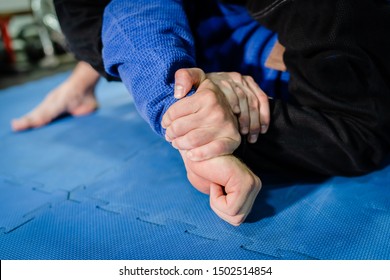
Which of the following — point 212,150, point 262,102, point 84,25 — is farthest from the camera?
→ point 84,25

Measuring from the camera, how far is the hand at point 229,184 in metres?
0.47

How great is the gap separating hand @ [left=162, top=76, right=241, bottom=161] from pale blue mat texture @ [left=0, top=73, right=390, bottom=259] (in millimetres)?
138

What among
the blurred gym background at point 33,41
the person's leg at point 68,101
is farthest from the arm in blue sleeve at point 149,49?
the blurred gym background at point 33,41

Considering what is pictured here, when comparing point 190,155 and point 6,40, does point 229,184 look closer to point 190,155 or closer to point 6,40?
point 190,155

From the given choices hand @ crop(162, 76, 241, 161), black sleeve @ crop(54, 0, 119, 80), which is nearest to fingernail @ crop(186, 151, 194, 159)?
hand @ crop(162, 76, 241, 161)

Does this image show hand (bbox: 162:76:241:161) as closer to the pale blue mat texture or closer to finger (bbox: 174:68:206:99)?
finger (bbox: 174:68:206:99)

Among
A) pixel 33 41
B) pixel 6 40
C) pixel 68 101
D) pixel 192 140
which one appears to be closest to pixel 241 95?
pixel 192 140

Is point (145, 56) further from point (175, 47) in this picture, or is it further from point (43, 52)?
point (43, 52)

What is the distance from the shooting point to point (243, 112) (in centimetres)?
54

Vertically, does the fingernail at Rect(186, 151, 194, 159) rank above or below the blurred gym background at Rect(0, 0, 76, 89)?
above

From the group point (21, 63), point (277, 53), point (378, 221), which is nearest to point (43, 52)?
point (21, 63)

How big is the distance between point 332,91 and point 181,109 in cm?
29

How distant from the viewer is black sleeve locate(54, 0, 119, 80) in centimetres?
73

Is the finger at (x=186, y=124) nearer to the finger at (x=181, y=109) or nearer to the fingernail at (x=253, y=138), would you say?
the finger at (x=181, y=109)
